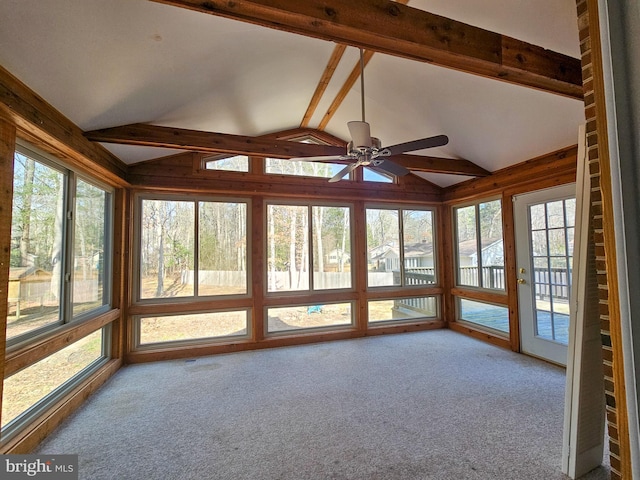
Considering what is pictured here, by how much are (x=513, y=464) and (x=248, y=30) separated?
11.6ft

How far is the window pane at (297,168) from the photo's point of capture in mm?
4668

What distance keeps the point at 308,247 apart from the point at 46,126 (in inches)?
133

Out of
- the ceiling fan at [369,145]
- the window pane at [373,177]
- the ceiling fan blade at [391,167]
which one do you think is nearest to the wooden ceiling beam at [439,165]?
the window pane at [373,177]

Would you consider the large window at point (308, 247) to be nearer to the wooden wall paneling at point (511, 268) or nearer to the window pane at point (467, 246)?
the window pane at point (467, 246)

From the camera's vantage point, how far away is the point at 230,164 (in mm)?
4488

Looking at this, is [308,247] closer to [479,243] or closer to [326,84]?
[326,84]

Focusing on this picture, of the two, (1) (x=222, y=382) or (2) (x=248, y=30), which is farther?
(1) (x=222, y=382)

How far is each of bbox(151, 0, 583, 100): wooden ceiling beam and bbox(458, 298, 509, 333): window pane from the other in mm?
3283

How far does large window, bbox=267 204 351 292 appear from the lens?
4.72m

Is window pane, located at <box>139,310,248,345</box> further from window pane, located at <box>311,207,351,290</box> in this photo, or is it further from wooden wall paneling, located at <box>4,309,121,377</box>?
window pane, located at <box>311,207,351,290</box>

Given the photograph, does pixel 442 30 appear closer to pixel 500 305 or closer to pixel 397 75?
pixel 397 75

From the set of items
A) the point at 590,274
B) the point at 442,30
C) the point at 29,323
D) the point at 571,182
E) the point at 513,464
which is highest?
the point at 442,30

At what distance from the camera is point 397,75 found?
316 cm

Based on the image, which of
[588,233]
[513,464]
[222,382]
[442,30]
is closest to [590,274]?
[588,233]
